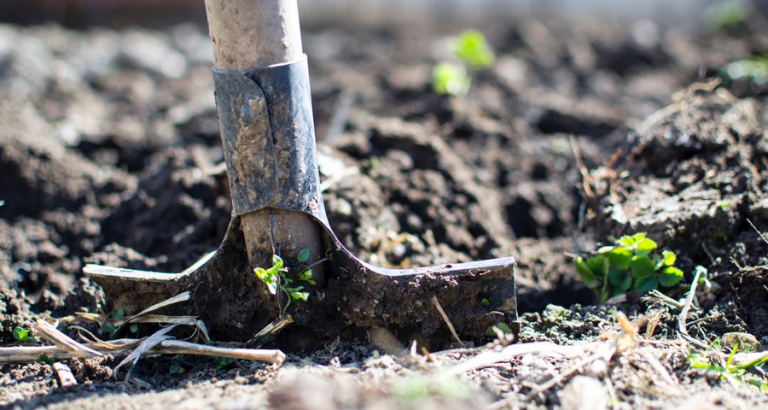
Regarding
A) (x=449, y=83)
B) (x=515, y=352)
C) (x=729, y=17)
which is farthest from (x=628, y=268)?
(x=729, y=17)

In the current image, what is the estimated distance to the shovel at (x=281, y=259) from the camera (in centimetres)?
169

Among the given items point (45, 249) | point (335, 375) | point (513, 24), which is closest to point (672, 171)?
point (335, 375)

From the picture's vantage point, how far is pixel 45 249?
2709 millimetres

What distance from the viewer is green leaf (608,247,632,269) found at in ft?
7.01

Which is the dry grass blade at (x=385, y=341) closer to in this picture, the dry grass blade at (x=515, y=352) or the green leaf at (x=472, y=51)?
the dry grass blade at (x=515, y=352)

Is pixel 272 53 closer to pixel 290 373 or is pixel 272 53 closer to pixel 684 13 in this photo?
pixel 290 373

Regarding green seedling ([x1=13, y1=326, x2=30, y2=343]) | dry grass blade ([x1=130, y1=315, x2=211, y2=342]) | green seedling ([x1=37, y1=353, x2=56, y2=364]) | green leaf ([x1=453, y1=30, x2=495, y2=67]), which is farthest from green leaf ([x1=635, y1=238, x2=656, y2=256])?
green leaf ([x1=453, y1=30, x2=495, y2=67])

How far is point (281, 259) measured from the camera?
6.00 feet

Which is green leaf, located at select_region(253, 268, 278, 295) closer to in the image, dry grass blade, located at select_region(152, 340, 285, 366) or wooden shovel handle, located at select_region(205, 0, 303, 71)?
dry grass blade, located at select_region(152, 340, 285, 366)

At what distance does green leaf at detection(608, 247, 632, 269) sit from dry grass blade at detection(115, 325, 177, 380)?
4.57 ft

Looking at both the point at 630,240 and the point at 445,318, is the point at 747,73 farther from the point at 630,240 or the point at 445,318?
the point at 445,318

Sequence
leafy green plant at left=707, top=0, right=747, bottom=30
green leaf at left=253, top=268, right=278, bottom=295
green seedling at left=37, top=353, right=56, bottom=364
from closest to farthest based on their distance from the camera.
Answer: green leaf at left=253, top=268, right=278, bottom=295 → green seedling at left=37, top=353, right=56, bottom=364 → leafy green plant at left=707, top=0, right=747, bottom=30

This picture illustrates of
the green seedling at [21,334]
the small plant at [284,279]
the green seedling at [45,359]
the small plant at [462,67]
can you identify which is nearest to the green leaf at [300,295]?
the small plant at [284,279]

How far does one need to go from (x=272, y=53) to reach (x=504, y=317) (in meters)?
0.99
